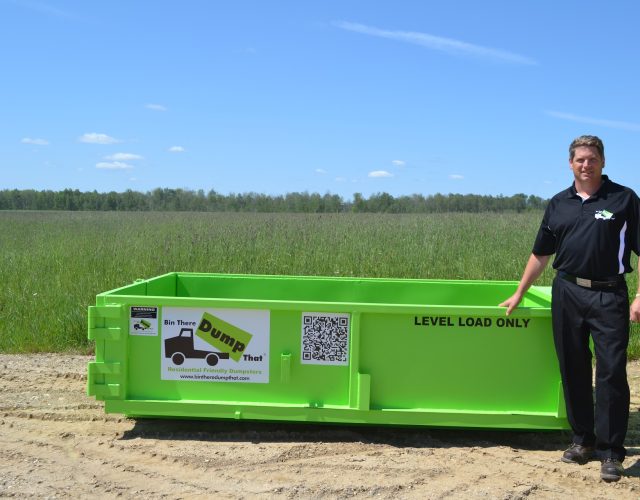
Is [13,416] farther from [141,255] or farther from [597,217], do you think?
[141,255]

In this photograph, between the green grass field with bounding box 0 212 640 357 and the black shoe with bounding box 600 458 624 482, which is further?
the green grass field with bounding box 0 212 640 357

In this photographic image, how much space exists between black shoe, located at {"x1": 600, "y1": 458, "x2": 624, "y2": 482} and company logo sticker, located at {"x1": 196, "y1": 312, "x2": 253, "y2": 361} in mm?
2436

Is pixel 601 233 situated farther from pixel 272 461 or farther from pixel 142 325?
pixel 142 325

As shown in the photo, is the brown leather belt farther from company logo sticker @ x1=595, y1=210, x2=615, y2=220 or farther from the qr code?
the qr code

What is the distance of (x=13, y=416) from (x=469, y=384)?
11.7ft

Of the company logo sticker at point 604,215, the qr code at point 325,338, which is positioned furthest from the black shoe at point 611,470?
the qr code at point 325,338

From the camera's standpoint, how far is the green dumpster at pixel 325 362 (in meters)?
4.27

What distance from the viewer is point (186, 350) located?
4355 millimetres

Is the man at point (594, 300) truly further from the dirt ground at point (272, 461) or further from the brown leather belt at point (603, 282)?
the dirt ground at point (272, 461)

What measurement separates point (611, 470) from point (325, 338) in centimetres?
198

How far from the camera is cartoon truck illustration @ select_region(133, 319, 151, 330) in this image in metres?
4.36

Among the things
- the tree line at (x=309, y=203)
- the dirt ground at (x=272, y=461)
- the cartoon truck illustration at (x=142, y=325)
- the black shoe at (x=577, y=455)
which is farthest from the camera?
the tree line at (x=309, y=203)

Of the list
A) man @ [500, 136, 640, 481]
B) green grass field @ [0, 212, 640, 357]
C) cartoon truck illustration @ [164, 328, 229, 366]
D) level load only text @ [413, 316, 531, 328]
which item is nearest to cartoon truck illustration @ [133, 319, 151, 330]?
cartoon truck illustration @ [164, 328, 229, 366]

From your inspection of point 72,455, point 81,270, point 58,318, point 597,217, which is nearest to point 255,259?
point 81,270
